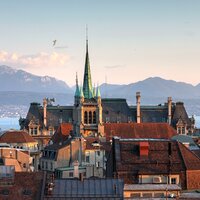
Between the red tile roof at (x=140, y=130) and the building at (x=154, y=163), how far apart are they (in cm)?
8807

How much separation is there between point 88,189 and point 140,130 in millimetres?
108747

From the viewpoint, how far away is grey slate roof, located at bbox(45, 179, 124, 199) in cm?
6169

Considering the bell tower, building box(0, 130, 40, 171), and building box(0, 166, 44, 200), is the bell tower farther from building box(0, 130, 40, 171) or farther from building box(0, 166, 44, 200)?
building box(0, 166, 44, 200)

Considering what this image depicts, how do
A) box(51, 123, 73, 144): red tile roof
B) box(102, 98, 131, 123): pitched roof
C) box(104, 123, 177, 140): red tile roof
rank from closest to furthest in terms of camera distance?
box(51, 123, 73, 144): red tile roof < box(104, 123, 177, 140): red tile roof < box(102, 98, 131, 123): pitched roof

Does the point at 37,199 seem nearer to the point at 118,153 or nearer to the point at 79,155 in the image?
the point at 118,153

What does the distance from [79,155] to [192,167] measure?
160 ft

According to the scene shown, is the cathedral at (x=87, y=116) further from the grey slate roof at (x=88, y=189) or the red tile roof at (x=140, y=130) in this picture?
the grey slate roof at (x=88, y=189)

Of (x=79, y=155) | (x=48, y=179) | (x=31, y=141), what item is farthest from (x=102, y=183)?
(x=31, y=141)

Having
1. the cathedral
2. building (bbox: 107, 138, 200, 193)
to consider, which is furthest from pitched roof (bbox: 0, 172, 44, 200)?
the cathedral

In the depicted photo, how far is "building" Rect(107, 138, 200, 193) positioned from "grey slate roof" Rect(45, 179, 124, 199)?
407 inches

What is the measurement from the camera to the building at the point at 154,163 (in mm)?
74688

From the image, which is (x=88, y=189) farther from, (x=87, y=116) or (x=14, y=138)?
(x=87, y=116)

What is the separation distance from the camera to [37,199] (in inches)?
2418

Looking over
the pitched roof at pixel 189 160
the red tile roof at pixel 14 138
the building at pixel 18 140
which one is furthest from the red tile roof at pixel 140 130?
the pitched roof at pixel 189 160
